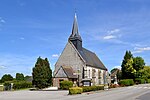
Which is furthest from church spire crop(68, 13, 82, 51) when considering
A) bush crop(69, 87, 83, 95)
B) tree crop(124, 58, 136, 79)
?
tree crop(124, 58, 136, 79)

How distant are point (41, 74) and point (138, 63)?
152ft

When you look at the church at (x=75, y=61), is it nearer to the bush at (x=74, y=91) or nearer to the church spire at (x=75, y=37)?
the church spire at (x=75, y=37)

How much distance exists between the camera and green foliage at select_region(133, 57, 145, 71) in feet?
279

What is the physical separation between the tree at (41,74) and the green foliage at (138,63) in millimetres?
44013

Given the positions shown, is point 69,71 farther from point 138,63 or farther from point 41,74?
point 138,63

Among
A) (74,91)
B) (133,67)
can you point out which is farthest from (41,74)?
(133,67)

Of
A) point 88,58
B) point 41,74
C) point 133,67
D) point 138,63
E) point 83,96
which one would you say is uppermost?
point 88,58

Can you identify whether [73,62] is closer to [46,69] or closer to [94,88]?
[46,69]

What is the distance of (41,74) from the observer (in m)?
48.6

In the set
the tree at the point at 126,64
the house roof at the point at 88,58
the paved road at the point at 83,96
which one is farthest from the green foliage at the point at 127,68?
the paved road at the point at 83,96

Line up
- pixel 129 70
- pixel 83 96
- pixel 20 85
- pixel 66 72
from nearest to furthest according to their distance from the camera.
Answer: pixel 83 96, pixel 66 72, pixel 20 85, pixel 129 70

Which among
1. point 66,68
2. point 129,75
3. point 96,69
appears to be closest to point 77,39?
point 66,68

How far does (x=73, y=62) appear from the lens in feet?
197

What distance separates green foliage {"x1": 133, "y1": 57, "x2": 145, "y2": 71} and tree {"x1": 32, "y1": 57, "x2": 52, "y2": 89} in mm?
44013
